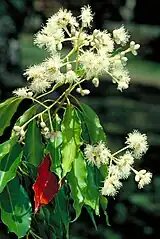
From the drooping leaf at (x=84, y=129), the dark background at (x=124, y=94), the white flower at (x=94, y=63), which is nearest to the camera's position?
the white flower at (x=94, y=63)

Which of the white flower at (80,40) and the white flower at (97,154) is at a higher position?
the white flower at (80,40)

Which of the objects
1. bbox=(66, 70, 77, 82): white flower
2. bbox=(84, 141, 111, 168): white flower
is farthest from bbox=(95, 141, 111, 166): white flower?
bbox=(66, 70, 77, 82): white flower

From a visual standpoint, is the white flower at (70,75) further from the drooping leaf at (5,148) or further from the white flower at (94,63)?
the drooping leaf at (5,148)

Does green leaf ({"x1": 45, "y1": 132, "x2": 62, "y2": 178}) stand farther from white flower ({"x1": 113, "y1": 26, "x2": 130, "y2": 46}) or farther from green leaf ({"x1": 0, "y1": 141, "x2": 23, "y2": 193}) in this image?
white flower ({"x1": 113, "y1": 26, "x2": 130, "y2": 46})

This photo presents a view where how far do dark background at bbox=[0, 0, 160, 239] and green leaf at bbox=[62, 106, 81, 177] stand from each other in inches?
67.6

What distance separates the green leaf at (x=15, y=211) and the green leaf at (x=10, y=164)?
0.03 m

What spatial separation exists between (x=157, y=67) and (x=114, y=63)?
27.2ft

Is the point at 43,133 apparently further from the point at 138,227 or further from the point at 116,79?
the point at 138,227

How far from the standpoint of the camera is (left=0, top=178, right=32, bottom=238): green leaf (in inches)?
45.9

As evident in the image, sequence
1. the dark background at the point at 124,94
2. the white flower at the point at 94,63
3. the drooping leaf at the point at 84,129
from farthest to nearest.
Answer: the dark background at the point at 124,94
the drooping leaf at the point at 84,129
the white flower at the point at 94,63

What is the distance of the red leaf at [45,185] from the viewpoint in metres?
1.15

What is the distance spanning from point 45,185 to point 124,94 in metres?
6.43

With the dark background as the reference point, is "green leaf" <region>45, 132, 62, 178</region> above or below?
above

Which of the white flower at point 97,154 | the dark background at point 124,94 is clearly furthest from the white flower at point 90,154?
the dark background at point 124,94
